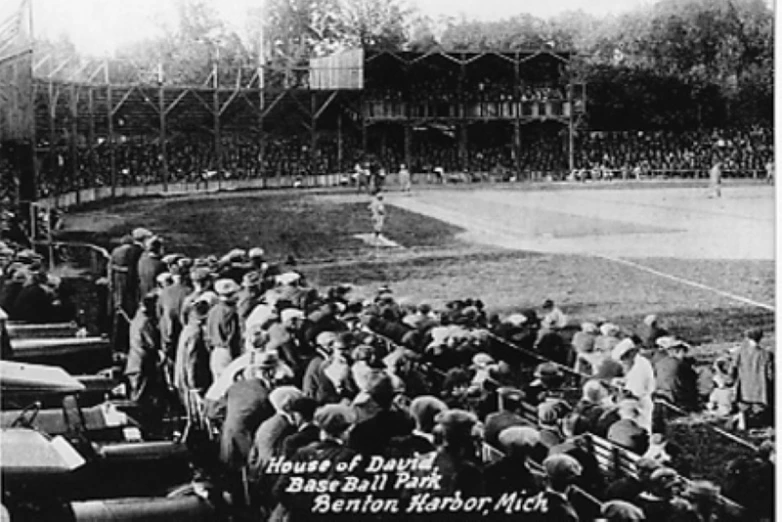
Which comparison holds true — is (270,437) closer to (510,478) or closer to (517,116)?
(510,478)

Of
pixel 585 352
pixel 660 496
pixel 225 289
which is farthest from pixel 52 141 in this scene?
pixel 660 496

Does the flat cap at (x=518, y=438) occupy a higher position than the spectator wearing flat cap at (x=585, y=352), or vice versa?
the spectator wearing flat cap at (x=585, y=352)

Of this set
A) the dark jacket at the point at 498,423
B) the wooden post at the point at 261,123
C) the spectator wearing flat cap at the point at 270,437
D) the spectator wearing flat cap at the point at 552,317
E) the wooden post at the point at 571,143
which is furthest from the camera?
the wooden post at the point at 571,143

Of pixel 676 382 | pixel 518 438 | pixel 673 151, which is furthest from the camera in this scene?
pixel 673 151

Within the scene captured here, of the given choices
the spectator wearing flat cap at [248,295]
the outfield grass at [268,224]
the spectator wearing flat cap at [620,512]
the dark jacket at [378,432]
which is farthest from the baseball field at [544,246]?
the dark jacket at [378,432]

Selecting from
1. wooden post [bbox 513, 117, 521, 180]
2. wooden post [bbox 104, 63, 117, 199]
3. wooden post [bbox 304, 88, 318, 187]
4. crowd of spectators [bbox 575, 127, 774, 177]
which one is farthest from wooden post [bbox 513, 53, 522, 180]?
wooden post [bbox 104, 63, 117, 199]

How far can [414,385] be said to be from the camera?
4.13 metres

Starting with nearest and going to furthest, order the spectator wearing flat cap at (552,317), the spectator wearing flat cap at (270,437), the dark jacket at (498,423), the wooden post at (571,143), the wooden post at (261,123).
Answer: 1. the spectator wearing flat cap at (270,437)
2. the dark jacket at (498,423)
3. the wooden post at (261,123)
4. the spectator wearing flat cap at (552,317)
5. the wooden post at (571,143)

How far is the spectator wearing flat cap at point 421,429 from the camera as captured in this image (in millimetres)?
3973

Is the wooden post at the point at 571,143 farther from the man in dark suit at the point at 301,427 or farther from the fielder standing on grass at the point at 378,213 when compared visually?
the man in dark suit at the point at 301,427

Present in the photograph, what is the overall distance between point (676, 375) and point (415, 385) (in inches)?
35.8

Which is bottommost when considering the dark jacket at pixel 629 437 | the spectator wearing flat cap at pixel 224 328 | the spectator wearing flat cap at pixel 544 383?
the dark jacket at pixel 629 437

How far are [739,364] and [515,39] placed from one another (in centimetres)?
138

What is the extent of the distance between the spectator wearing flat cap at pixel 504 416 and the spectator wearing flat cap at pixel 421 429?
0.16 meters
